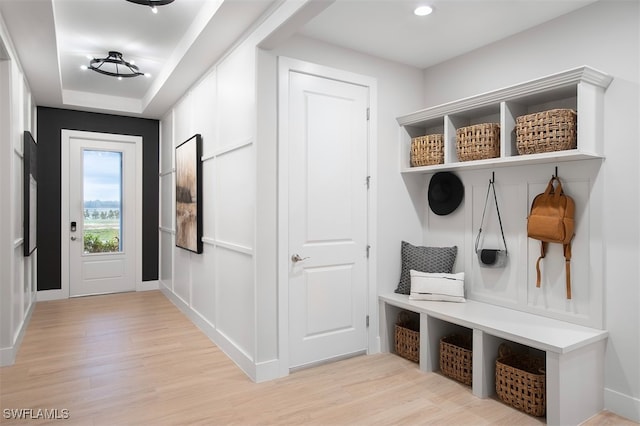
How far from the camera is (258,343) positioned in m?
2.88

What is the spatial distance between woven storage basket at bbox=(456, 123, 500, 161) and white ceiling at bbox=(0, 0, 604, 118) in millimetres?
753

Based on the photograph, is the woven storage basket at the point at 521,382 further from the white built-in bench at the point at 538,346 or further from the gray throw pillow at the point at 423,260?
the gray throw pillow at the point at 423,260

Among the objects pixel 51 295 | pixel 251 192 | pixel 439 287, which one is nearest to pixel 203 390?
pixel 251 192

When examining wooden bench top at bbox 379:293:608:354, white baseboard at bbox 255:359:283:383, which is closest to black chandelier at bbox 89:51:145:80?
white baseboard at bbox 255:359:283:383

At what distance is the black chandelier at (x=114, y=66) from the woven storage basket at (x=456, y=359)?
3.85 metres

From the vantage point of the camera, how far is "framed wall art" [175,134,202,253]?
4.05m

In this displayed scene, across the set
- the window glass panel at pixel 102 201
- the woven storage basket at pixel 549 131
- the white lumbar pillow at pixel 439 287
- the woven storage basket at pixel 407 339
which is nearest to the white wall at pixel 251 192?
the woven storage basket at pixel 407 339

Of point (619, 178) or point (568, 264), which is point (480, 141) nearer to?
point (619, 178)

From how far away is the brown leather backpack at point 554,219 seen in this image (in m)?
2.65

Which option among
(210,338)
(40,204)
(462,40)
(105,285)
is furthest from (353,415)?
(40,204)

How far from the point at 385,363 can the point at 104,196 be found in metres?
4.63

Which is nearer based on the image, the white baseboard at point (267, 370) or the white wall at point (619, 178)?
the white wall at point (619, 178)

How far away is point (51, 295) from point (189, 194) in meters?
2.79

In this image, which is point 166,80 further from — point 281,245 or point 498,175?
point 498,175
